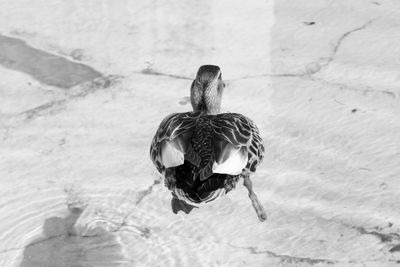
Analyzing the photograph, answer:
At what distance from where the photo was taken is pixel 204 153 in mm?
3510

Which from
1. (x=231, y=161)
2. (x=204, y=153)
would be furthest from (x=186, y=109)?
(x=231, y=161)

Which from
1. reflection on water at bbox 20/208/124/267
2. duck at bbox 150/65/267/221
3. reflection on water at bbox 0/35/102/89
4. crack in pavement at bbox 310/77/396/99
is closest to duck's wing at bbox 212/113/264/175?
duck at bbox 150/65/267/221

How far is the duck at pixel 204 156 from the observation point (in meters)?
3.44

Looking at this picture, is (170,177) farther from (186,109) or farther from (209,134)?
(186,109)

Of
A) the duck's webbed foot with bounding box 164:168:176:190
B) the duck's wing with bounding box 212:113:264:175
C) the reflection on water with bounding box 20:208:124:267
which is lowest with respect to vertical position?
the reflection on water with bounding box 20:208:124:267

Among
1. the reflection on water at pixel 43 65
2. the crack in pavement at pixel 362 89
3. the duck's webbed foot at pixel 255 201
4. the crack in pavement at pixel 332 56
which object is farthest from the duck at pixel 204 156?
the reflection on water at pixel 43 65

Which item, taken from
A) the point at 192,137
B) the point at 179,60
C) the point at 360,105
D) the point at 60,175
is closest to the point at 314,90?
the point at 360,105

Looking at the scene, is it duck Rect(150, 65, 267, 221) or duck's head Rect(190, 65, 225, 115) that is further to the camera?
duck's head Rect(190, 65, 225, 115)

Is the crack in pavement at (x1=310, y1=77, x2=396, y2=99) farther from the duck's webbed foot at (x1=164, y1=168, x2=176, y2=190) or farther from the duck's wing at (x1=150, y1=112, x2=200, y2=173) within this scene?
the duck's webbed foot at (x1=164, y1=168, x2=176, y2=190)

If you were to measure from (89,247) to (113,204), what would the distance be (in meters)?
0.34

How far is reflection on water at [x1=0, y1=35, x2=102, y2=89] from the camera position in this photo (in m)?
5.07

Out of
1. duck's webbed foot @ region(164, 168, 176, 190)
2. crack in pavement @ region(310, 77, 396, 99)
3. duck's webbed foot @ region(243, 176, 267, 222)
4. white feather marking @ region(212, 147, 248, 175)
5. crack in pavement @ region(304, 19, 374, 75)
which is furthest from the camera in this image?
crack in pavement @ region(304, 19, 374, 75)

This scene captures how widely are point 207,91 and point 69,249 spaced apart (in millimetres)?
1309

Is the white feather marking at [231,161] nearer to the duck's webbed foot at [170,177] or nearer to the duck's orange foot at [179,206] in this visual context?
the duck's webbed foot at [170,177]
